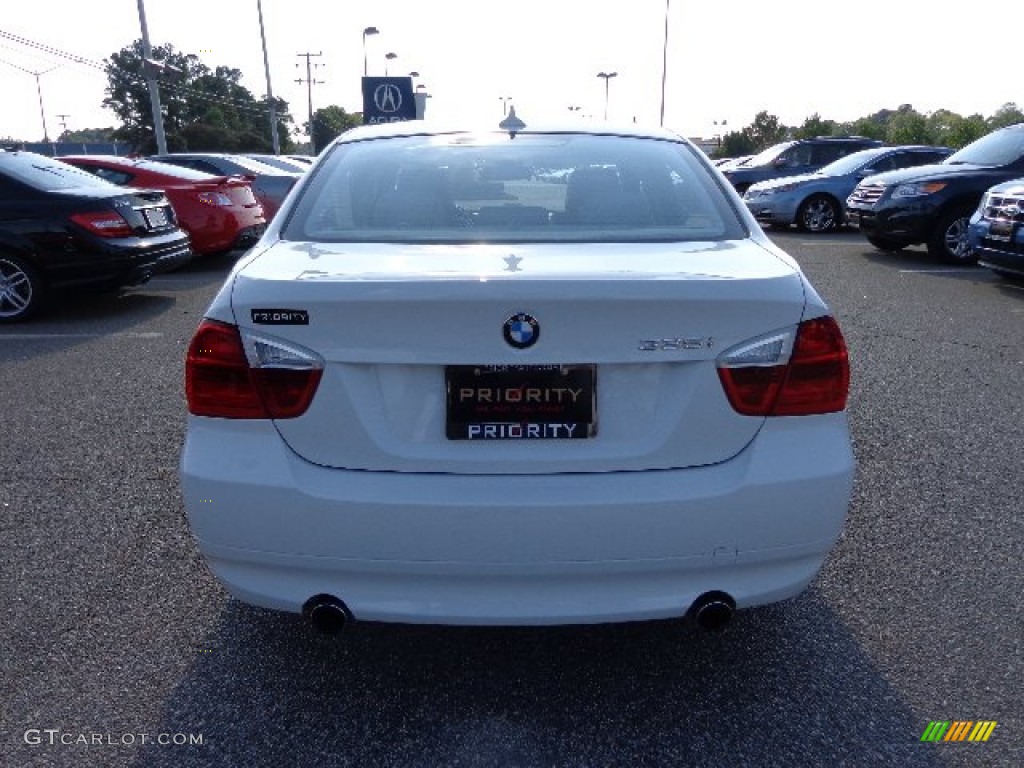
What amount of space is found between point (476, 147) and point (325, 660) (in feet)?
6.00

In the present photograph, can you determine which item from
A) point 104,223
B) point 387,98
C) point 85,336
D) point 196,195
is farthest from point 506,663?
point 387,98

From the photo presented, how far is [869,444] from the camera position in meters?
4.54

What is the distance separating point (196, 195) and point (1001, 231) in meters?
8.61

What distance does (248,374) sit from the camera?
7.27 ft

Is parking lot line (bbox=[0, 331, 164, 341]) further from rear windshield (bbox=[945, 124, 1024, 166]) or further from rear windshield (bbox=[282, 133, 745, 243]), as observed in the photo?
rear windshield (bbox=[945, 124, 1024, 166])

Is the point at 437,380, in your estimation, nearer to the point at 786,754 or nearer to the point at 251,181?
the point at 786,754

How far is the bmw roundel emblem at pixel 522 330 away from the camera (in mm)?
2104

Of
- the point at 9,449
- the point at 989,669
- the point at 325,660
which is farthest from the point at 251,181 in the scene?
the point at 989,669

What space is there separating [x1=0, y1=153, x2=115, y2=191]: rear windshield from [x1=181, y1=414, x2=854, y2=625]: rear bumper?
671 centimetres

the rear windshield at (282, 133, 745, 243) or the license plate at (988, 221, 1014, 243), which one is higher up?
the rear windshield at (282, 133, 745, 243)

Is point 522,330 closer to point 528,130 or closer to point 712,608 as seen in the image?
point 712,608

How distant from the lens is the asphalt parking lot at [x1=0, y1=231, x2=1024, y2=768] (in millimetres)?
2334

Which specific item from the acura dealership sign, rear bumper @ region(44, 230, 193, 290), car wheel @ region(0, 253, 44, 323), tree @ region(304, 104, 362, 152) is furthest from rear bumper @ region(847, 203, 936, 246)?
tree @ region(304, 104, 362, 152)

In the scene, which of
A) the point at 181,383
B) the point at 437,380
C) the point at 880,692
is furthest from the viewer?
the point at 181,383
